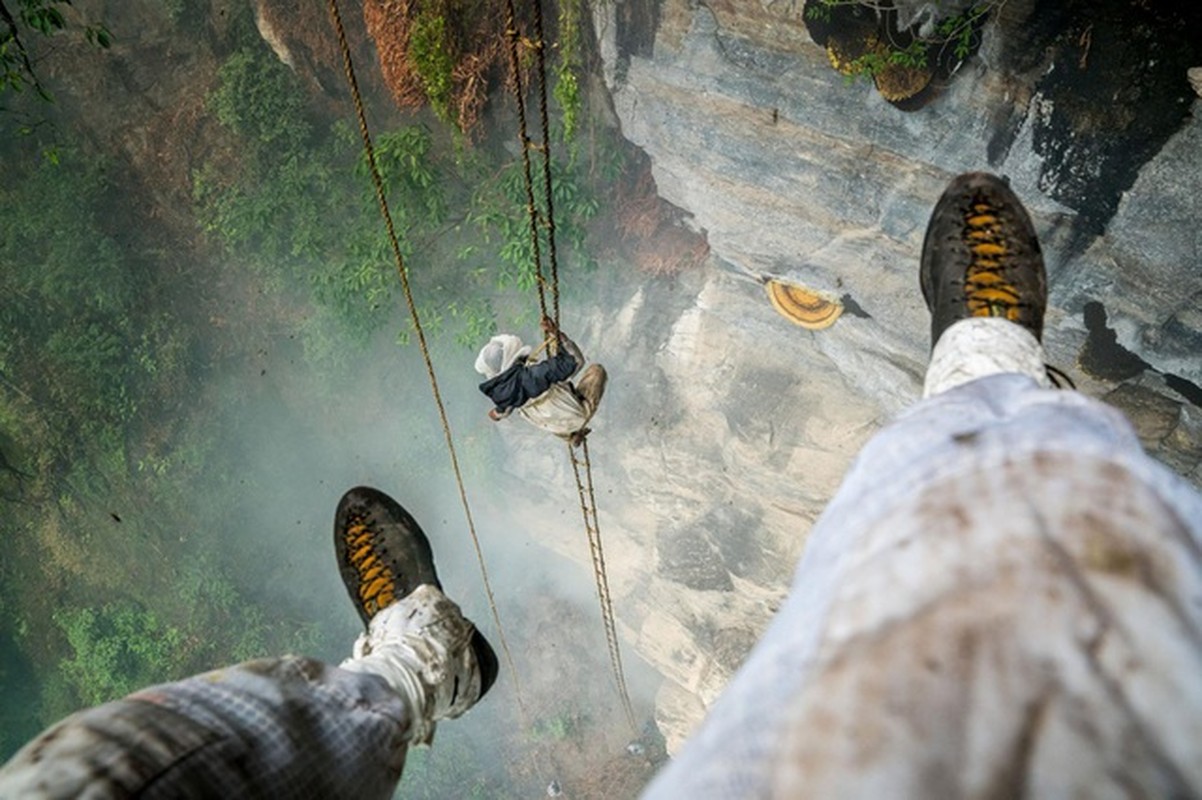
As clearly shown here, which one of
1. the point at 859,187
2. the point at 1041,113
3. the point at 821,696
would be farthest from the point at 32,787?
the point at 859,187

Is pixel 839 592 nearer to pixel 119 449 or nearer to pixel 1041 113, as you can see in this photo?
pixel 1041 113

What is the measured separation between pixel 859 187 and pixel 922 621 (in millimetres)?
5757

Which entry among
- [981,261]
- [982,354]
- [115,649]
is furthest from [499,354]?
[115,649]

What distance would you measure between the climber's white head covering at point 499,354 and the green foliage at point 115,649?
375 inches

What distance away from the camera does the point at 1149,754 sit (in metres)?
0.66

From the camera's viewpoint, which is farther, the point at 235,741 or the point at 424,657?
the point at 424,657

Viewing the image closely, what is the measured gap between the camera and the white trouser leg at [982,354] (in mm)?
1823

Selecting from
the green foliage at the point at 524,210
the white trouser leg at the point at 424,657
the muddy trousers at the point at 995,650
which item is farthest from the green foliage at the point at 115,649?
the muddy trousers at the point at 995,650

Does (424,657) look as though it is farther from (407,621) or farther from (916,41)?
(916,41)

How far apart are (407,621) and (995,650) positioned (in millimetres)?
2221

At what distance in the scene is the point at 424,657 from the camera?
234 centimetres

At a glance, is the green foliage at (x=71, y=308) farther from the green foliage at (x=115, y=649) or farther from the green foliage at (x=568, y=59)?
the green foliage at (x=568, y=59)

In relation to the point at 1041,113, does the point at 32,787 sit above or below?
below

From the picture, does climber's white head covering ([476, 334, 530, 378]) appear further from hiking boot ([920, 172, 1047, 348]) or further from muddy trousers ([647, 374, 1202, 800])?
muddy trousers ([647, 374, 1202, 800])
